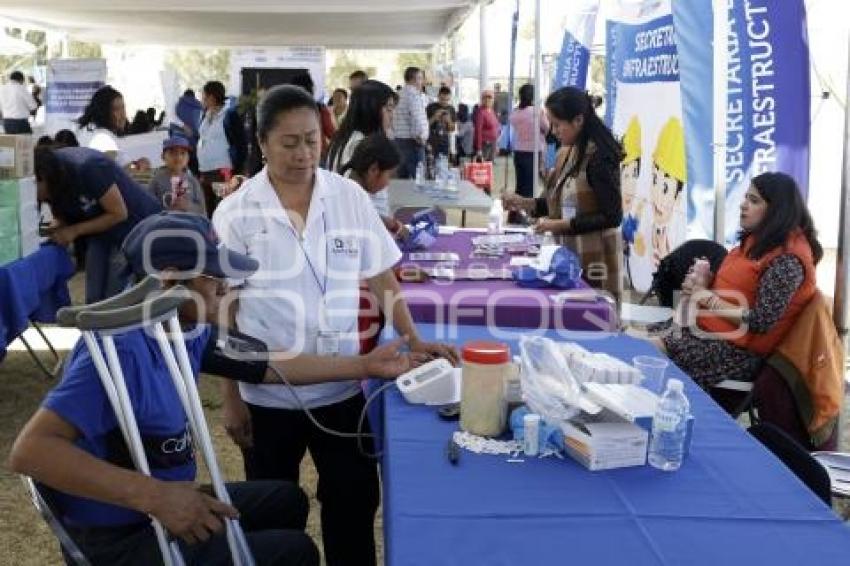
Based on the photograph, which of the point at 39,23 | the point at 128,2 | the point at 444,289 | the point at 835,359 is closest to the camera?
the point at 835,359

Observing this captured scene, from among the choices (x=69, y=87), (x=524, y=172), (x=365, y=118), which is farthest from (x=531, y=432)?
(x=69, y=87)

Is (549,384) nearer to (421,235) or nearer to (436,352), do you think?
(436,352)

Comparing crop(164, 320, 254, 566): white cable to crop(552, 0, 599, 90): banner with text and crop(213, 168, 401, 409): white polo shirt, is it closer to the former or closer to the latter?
crop(213, 168, 401, 409): white polo shirt

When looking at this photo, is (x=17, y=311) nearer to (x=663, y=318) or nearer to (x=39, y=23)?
(x=663, y=318)

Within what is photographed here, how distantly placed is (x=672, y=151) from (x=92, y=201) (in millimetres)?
3269

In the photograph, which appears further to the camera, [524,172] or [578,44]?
[524,172]

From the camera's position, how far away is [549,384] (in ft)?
5.23

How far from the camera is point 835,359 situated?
2.57 m

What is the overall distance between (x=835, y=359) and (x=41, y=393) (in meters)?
3.36

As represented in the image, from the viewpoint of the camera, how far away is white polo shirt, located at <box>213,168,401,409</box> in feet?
6.19

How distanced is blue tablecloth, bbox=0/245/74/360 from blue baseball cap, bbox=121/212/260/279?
2070mm

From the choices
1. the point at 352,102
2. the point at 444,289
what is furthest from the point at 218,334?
the point at 352,102

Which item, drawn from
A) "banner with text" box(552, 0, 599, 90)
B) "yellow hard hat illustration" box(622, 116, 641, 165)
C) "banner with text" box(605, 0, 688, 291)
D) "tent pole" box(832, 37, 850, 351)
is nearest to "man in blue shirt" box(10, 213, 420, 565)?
"tent pole" box(832, 37, 850, 351)

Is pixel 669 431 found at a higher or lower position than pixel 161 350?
lower
